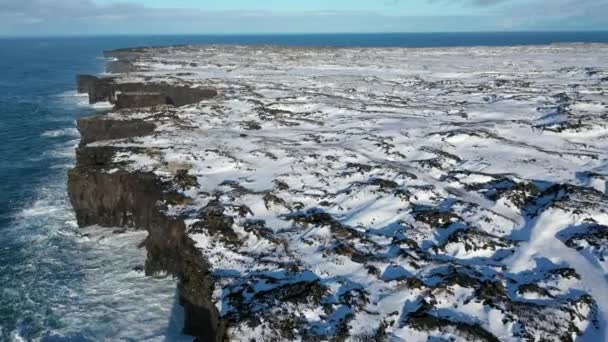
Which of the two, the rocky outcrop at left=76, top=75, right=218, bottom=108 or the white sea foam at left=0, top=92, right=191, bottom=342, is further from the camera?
the rocky outcrop at left=76, top=75, right=218, bottom=108

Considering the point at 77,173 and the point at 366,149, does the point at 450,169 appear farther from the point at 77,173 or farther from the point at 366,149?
the point at 77,173

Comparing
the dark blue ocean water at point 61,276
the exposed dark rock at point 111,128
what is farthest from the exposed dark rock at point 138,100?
the exposed dark rock at point 111,128

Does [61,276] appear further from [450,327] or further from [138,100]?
[138,100]

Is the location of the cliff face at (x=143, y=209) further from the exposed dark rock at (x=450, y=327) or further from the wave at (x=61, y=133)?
the wave at (x=61, y=133)

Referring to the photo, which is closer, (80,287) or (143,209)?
(80,287)

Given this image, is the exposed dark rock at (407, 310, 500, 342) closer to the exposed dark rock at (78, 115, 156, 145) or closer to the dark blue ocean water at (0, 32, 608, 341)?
the dark blue ocean water at (0, 32, 608, 341)

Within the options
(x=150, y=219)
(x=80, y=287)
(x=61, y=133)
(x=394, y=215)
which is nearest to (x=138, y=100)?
(x=61, y=133)

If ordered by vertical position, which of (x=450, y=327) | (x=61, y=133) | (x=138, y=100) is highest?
(x=138, y=100)

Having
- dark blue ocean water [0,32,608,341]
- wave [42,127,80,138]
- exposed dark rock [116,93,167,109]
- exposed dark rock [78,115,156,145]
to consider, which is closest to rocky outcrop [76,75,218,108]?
exposed dark rock [116,93,167,109]

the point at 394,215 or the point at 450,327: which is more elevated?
the point at 394,215
